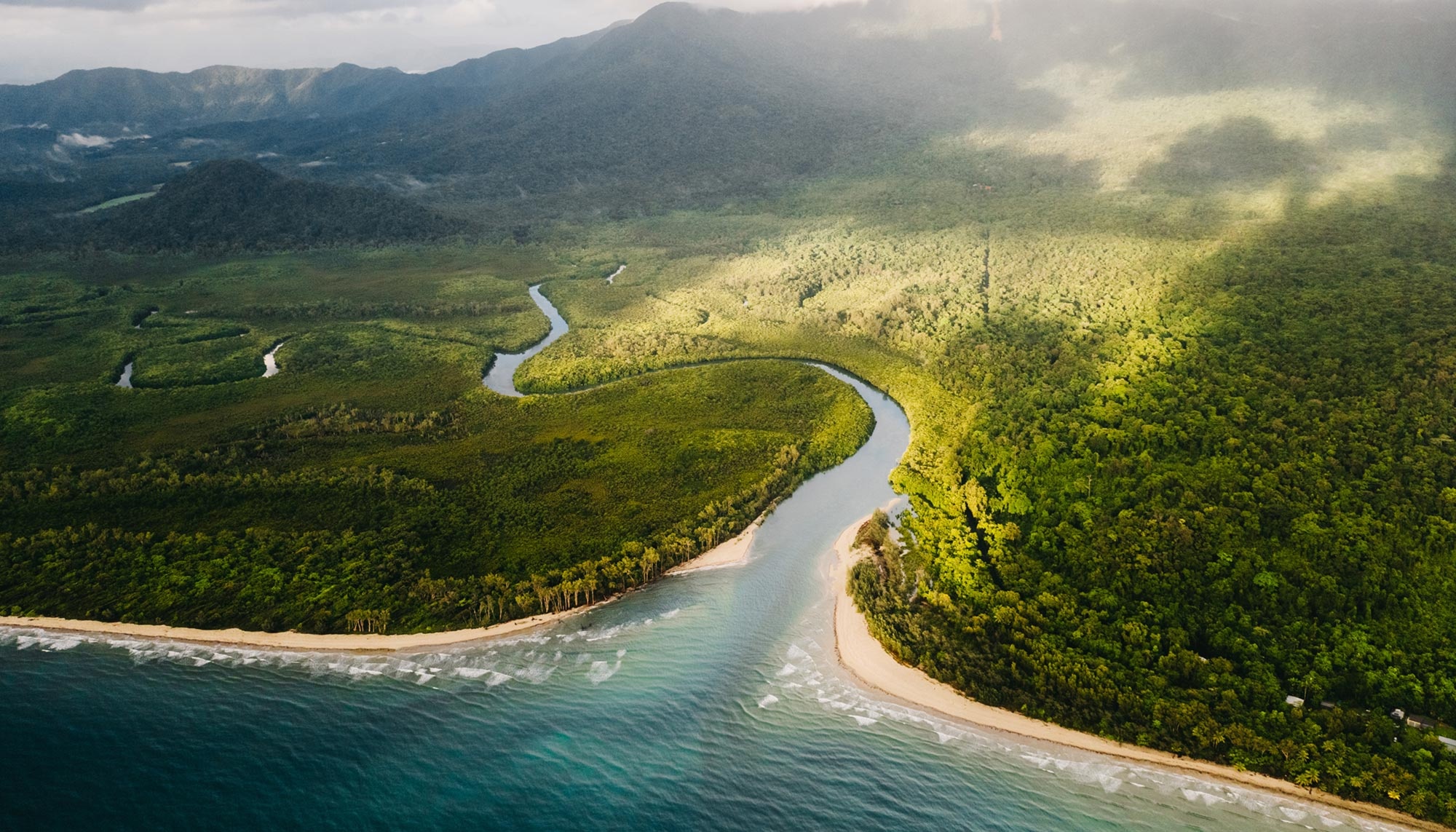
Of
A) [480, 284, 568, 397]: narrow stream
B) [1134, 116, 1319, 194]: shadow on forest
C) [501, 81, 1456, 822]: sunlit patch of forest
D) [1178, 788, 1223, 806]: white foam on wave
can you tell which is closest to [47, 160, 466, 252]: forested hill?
[501, 81, 1456, 822]: sunlit patch of forest

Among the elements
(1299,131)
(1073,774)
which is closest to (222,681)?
(1073,774)

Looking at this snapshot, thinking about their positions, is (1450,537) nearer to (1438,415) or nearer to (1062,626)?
(1438,415)

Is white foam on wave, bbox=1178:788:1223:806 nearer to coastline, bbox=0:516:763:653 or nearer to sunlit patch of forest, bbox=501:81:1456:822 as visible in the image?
sunlit patch of forest, bbox=501:81:1456:822

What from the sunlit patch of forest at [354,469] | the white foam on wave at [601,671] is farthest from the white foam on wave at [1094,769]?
the sunlit patch of forest at [354,469]

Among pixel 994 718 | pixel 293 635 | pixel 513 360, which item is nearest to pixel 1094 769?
pixel 994 718

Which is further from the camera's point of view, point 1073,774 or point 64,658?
point 64,658

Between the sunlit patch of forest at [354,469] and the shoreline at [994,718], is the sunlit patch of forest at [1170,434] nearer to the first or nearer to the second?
the shoreline at [994,718]
